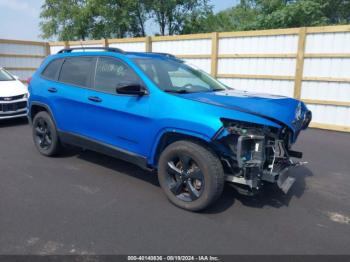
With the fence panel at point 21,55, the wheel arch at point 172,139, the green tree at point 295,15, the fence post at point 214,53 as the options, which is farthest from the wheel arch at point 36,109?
the green tree at point 295,15

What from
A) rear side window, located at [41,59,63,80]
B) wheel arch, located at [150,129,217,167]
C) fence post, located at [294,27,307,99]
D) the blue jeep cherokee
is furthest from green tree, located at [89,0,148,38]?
wheel arch, located at [150,129,217,167]

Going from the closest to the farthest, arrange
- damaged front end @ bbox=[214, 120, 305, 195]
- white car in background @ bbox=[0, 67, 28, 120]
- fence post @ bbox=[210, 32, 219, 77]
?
damaged front end @ bbox=[214, 120, 305, 195], white car in background @ bbox=[0, 67, 28, 120], fence post @ bbox=[210, 32, 219, 77]

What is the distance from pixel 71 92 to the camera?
4922mm

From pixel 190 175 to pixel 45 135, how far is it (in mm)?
3216

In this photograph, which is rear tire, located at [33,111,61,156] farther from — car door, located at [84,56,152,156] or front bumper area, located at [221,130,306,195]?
front bumper area, located at [221,130,306,195]

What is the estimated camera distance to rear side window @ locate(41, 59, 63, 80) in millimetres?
5400

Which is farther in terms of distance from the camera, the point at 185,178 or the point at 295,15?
the point at 295,15

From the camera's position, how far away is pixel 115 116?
428cm

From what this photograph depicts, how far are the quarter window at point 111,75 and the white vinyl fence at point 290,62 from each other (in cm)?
602

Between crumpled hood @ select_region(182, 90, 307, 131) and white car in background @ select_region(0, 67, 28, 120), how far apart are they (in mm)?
6020

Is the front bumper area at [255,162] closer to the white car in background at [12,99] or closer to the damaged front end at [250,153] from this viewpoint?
the damaged front end at [250,153]

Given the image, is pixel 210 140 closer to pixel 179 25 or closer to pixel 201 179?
pixel 201 179

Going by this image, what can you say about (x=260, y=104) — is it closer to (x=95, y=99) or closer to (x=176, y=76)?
(x=176, y=76)

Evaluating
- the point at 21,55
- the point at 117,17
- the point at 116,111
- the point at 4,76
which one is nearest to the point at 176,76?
the point at 116,111
